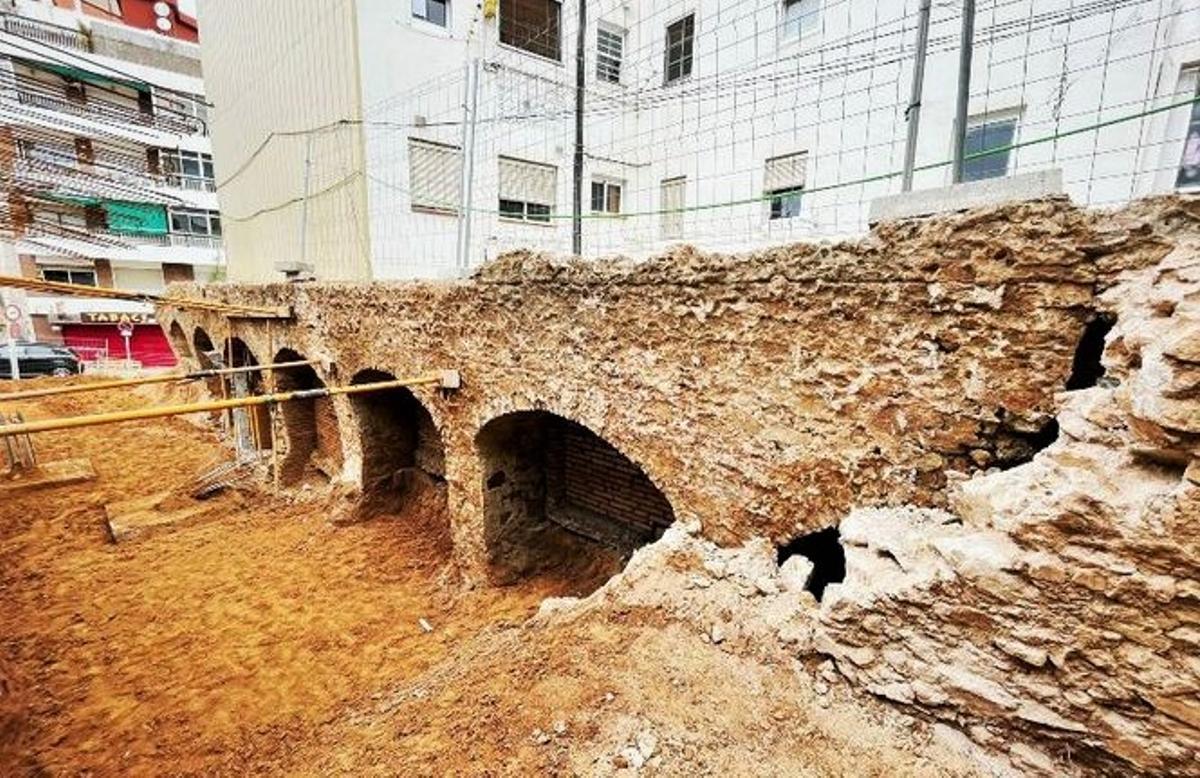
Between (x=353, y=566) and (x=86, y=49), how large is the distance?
79.3ft

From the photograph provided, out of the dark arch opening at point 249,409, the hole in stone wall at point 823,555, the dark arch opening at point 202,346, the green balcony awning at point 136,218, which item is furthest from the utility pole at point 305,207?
the green balcony awning at point 136,218

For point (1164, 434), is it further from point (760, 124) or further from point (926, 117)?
point (760, 124)

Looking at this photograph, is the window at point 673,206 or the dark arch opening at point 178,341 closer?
the window at point 673,206

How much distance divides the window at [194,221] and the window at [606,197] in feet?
60.4

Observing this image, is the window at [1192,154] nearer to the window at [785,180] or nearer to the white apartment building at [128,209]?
the window at [785,180]

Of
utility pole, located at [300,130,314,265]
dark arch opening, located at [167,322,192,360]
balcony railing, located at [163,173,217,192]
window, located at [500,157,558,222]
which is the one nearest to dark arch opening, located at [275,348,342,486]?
utility pole, located at [300,130,314,265]

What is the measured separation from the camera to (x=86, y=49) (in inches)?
754

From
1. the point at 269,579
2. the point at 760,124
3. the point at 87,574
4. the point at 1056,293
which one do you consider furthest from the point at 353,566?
the point at 760,124

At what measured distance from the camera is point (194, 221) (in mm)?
22156

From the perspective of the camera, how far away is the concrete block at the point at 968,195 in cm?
251

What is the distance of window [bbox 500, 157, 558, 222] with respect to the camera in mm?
10883

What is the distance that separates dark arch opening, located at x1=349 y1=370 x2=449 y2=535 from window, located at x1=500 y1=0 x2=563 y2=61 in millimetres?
8005

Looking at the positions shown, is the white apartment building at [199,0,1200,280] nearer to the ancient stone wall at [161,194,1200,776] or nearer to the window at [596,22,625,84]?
the window at [596,22,625,84]

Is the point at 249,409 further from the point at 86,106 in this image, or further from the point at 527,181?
Answer: the point at 527,181
